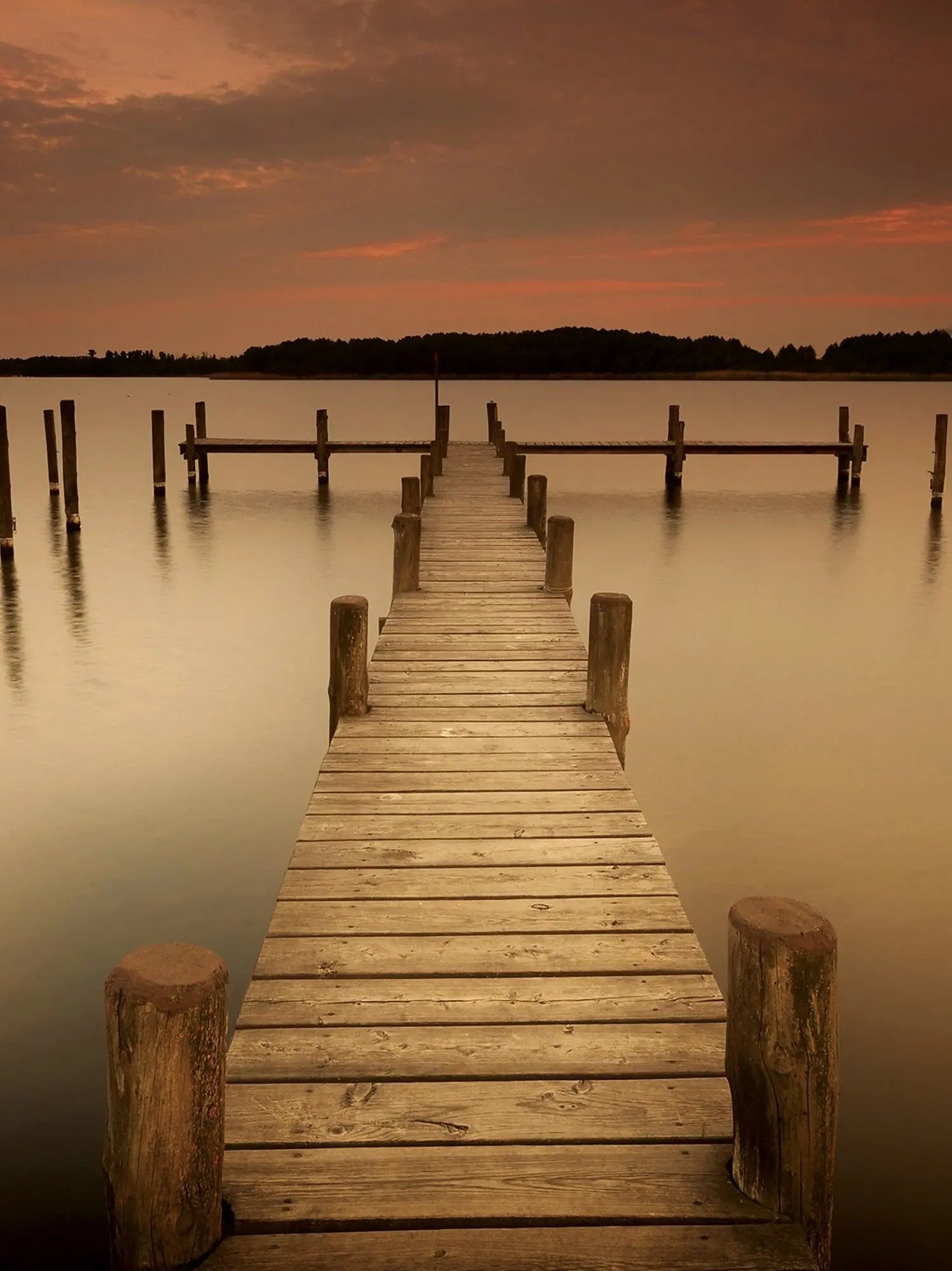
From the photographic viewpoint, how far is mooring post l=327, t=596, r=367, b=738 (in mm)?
6602

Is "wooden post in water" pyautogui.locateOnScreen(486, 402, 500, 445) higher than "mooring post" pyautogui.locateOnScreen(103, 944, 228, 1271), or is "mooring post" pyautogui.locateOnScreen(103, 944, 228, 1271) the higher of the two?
"wooden post in water" pyautogui.locateOnScreen(486, 402, 500, 445)

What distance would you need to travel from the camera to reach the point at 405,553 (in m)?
10.1

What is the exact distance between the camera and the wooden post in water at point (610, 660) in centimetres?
677

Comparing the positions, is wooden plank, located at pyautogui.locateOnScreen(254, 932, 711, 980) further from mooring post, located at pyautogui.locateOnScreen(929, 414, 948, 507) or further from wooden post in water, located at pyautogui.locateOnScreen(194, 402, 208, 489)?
wooden post in water, located at pyautogui.locateOnScreen(194, 402, 208, 489)

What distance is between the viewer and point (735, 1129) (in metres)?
2.85

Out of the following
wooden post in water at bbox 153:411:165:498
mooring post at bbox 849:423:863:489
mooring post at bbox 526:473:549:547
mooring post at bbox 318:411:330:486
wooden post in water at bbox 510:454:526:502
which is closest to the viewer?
mooring post at bbox 526:473:549:547

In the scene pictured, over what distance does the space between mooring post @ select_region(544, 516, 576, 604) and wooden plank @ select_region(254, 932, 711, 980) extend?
6.02m

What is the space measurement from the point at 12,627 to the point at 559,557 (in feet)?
27.9

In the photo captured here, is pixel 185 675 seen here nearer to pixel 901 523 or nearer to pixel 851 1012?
pixel 851 1012

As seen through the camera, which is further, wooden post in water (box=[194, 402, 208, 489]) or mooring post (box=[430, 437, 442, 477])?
wooden post in water (box=[194, 402, 208, 489])

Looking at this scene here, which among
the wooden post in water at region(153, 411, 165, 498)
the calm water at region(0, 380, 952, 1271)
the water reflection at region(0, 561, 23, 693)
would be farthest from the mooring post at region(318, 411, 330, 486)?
the water reflection at region(0, 561, 23, 693)

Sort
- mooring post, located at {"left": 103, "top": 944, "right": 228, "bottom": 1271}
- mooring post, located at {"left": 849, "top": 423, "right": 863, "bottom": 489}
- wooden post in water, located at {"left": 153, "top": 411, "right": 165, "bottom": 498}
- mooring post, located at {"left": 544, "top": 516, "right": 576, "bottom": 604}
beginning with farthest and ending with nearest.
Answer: mooring post, located at {"left": 849, "top": 423, "right": 863, "bottom": 489} → wooden post in water, located at {"left": 153, "top": 411, "right": 165, "bottom": 498} → mooring post, located at {"left": 544, "top": 516, "right": 576, "bottom": 604} → mooring post, located at {"left": 103, "top": 944, "right": 228, "bottom": 1271}

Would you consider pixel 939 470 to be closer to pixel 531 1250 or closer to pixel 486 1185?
pixel 486 1185

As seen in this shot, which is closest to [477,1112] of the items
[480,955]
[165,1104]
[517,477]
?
[480,955]
